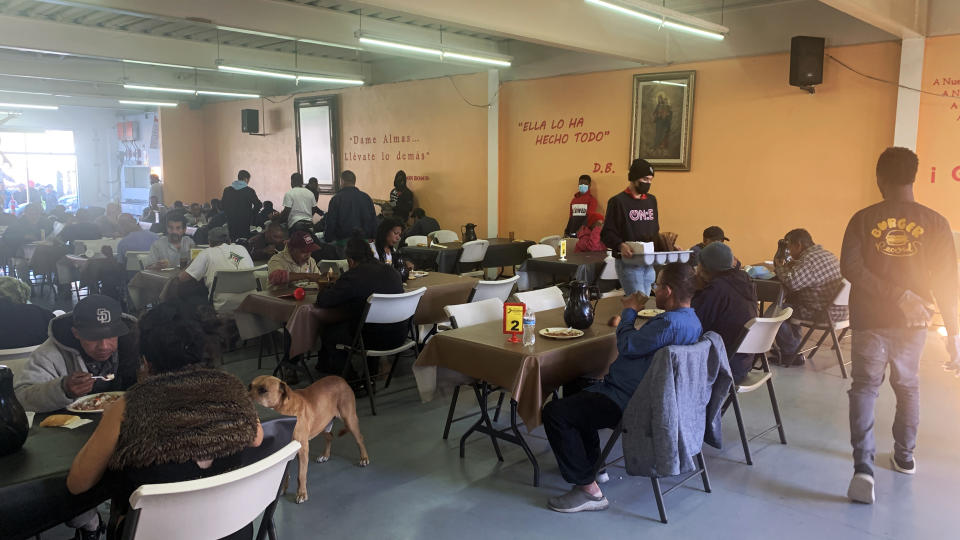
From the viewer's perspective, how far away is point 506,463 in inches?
142

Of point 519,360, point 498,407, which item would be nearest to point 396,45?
point 498,407

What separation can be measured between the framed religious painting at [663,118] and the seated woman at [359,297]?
5.16 meters

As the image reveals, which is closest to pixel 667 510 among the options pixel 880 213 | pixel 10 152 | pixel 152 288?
pixel 880 213

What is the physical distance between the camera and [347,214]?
787 centimetres

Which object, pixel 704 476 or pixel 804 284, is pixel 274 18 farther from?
pixel 704 476

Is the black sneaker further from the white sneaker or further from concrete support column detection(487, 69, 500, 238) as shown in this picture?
concrete support column detection(487, 69, 500, 238)

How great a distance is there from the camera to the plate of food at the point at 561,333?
3408 millimetres

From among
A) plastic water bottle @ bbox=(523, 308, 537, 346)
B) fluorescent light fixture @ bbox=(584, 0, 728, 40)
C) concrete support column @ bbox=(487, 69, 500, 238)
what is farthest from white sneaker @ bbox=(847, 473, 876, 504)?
concrete support column @ bbox=(487, 69, 500, 238)

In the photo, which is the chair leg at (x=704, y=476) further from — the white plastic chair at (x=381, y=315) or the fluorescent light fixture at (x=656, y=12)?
the fluorescent light fixture at (x=656, y=12)

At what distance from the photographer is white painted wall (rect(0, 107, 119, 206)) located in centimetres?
1869

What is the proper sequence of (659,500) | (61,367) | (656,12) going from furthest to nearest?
1. (656,12)
2. (659,500)
3. (61,367)

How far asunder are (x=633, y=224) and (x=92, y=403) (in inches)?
148

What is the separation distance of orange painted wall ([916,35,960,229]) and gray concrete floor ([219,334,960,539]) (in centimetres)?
335

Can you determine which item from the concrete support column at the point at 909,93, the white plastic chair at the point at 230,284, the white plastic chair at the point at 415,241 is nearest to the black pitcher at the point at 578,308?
the white plastic chair at the point at 230,284
